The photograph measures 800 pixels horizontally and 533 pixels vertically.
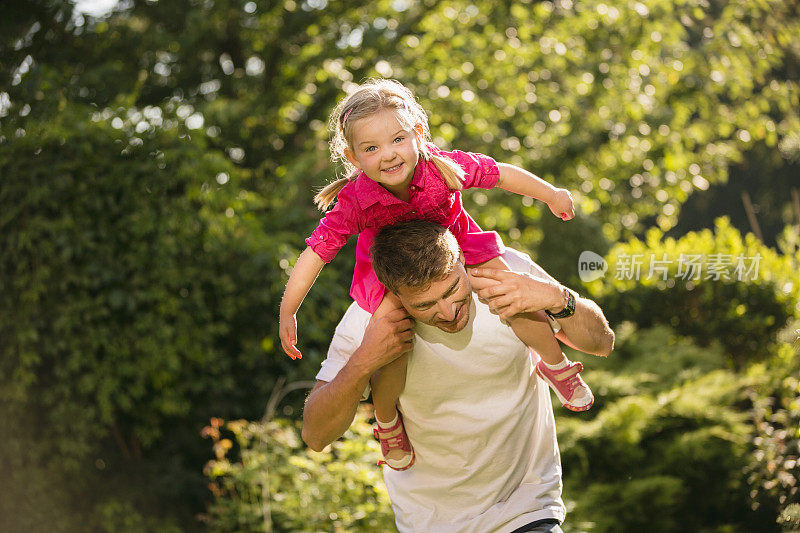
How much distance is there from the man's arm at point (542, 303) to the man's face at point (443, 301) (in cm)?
6

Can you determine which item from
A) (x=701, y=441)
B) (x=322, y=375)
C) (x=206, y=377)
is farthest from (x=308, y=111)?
(x=322, y=375)

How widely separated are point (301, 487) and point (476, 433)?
2.06 m

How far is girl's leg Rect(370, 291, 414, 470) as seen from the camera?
6.96 ft

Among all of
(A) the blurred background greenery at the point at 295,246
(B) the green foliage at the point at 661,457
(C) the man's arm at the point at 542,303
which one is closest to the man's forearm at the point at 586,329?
(C) the man's arm at the point at 542,303

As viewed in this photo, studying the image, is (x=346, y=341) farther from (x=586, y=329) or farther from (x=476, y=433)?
(x=586, y=329)

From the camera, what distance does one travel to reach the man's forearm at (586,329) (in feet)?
6.87

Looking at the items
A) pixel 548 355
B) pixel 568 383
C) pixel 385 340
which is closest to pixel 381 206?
Answer: pixel 385 340

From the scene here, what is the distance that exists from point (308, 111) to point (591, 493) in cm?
467

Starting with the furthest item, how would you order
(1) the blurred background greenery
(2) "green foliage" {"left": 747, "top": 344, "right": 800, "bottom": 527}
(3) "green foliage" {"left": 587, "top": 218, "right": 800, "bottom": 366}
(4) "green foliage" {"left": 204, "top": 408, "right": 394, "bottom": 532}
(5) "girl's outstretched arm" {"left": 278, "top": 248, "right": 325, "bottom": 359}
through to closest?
(3) "green foliage" {"left": 587, "top": 218, "right": 800, "bottom": 366} → (1) the blurred background greenery → (4) "green foliage" {"left": 204, "top": 408, "right": 394, "bottom": 532} → (2) "green foliage" {"left": 747, "top": 344, "right": 800, "bottom": 527} → (5) "girl's outstretched arm" {"left": 278, "top": 248, "right": 325, "bottom": 359}

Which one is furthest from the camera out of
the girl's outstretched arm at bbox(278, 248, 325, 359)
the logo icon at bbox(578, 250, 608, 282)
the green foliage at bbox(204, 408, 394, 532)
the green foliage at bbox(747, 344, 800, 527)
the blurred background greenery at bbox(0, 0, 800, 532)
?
the logo icon at bbox(578, 250, 608, 282)

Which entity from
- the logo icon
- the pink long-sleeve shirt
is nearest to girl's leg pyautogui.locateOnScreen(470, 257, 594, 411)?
the pink long-sleeve shirt

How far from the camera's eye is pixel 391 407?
7.13 feet

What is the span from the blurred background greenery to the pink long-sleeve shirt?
1.55 m

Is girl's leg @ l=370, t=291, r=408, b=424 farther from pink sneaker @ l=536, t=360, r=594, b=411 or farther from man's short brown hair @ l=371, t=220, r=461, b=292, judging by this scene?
pink sneaker @ l=536, t=360, r=594, b=411
